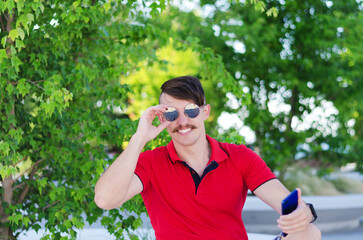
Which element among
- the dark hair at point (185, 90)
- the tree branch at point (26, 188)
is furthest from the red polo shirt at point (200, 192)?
the tree branch at point (26, 188)

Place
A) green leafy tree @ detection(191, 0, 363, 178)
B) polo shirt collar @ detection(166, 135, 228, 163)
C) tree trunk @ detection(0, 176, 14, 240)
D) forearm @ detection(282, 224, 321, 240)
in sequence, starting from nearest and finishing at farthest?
1. forearm @ detection(282, 224, 321, 240)
2. polo shirt collar @ detection(166, 135, 228, 163)
3. tree trunk @ detection(0, 176, 14, 240)
4. green leafy tree @ detection(191, 0, 363, 178)

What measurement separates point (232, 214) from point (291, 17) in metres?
6.47

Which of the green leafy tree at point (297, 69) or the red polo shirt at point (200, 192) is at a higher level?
the green leafy tree at point (297, 69)

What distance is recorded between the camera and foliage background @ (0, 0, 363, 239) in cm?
389

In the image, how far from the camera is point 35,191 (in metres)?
4.60

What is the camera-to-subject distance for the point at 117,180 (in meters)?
2.45

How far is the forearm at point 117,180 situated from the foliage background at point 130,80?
972 millimetres

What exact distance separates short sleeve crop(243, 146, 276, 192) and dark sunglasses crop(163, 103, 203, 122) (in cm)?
40

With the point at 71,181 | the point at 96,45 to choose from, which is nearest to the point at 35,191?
the point at 71,181

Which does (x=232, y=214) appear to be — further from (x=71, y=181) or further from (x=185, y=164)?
(x=71, y=181)

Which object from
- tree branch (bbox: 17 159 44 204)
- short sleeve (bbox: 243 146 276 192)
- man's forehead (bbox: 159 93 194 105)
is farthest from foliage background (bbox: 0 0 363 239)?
→ short sleeve (bbox: 243 146 276 192)

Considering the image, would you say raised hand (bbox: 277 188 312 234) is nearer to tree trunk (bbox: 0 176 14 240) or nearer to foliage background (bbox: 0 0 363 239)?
foliage background (bbox: 0 0 363 239)

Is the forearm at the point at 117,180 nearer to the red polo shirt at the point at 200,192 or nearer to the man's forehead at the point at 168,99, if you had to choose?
the red polo shirt at the point at 200,192

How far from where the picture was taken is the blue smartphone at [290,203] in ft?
6.68
